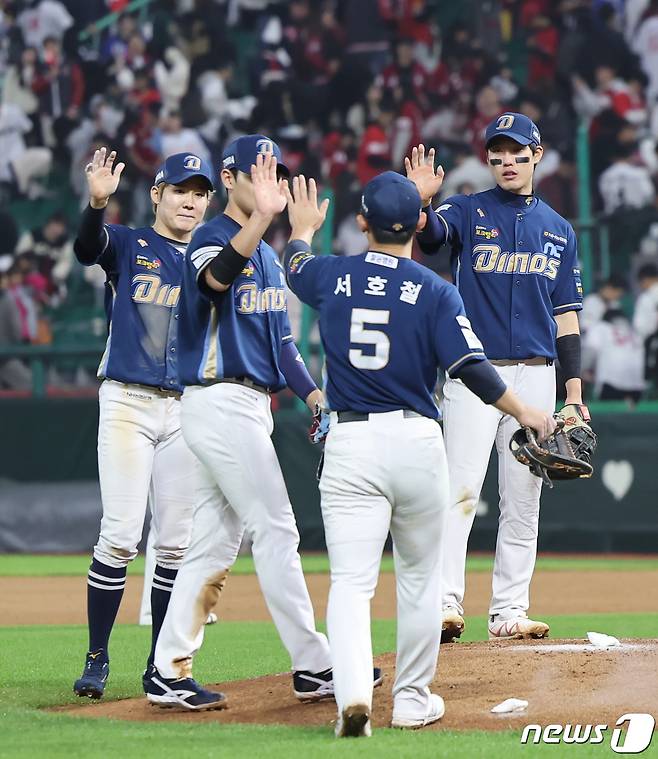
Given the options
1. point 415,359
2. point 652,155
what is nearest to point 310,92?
point 652,155

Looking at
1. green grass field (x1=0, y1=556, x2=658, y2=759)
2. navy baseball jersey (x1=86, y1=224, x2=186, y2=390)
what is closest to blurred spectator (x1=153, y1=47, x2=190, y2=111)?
green grass field (x1=0, y1=556, x2=658, y2=759)

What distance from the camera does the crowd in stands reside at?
52.7 feet

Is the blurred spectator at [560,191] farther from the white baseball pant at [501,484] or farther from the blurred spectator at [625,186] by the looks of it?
the white baseball pant at [501,484]

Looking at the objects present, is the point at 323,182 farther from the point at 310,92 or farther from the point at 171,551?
the point at 171,551

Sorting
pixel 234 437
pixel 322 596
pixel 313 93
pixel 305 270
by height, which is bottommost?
pixel 322 596

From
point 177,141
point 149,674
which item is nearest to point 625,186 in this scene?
point 177,141

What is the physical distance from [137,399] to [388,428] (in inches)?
67.1

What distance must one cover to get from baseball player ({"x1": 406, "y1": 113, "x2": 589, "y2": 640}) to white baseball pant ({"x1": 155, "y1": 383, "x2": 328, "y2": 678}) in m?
1.29

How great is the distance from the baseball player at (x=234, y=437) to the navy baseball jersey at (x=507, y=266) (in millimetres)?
1389

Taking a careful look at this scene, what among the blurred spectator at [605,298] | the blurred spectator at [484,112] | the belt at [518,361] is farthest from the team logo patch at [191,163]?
the blurred spectator at [484,112]

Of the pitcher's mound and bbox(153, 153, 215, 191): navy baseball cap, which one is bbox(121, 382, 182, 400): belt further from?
the pitcher's mound

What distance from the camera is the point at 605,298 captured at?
13555 millimetres

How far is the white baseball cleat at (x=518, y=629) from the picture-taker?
6652mm

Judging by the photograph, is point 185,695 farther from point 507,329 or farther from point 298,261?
point 507,329
